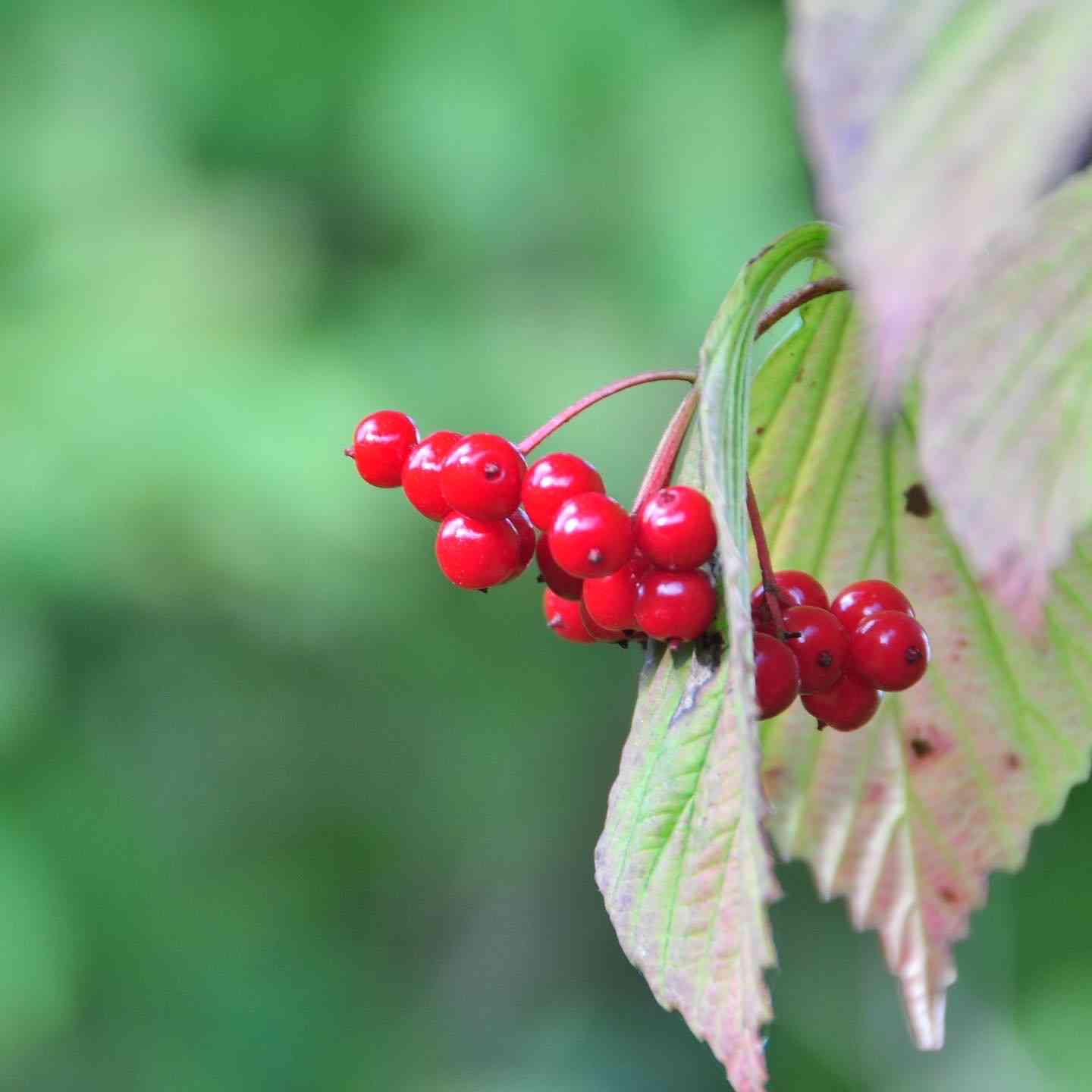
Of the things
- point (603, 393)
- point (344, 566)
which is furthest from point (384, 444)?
point (344, 566)

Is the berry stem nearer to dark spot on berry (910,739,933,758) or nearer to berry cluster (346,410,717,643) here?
berry cluster (346,410,717,643)

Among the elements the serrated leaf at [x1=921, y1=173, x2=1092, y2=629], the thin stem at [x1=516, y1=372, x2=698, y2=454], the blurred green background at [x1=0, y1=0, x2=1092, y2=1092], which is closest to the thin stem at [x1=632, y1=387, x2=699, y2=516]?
the thin stem at [x1=516, y1=372, x2=698, y2=454]

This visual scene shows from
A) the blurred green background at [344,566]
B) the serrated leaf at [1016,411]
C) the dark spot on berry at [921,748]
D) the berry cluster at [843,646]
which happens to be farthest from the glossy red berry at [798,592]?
the blurred green background at [344,566]

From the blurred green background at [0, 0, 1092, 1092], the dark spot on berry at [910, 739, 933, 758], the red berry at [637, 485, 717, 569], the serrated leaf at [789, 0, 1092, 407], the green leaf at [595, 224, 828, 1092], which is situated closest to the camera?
the serrated leaf at [789, 0, 1092, 407]

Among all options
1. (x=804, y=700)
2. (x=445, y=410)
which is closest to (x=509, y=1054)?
(x=445, y=410)

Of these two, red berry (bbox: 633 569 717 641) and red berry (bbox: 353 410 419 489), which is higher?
red berry (bbox: 633 569 717 641)

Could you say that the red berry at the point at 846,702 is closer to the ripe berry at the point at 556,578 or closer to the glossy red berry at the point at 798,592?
the glossy red berry at the point at 798,592

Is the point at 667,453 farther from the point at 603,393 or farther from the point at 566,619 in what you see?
the point at 566,619
